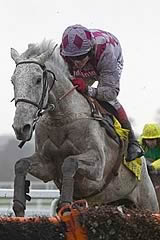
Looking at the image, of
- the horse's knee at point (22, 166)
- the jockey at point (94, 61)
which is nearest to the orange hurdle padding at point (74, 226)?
the horse's knee at point (22, 166)

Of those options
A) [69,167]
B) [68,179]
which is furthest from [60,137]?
[68,179]

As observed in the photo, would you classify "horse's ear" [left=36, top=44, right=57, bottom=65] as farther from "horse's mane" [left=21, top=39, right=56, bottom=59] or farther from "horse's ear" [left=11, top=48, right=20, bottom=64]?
"horse's ear" [left=11, top=48, right=20, bottom=64]

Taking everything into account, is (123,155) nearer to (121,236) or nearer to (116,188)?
(116,188)

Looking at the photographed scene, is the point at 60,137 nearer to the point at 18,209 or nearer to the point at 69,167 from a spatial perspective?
the point at 69,167

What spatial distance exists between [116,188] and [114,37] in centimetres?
136

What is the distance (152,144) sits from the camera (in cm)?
809

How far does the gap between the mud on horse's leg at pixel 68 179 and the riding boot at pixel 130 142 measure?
988 millimetres

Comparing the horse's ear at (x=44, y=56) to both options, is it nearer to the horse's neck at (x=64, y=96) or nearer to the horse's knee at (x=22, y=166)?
the horse's neck at (x=64, y=96)

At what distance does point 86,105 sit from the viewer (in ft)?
20.9

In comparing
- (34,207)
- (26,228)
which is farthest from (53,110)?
(34,207)

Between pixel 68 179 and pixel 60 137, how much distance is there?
569 mm

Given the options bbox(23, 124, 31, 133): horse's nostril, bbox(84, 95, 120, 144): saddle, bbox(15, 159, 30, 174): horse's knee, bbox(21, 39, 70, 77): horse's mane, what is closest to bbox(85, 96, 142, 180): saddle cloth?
bbox(84, 95, 120, 144): saddle

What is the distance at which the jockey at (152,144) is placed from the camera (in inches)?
314

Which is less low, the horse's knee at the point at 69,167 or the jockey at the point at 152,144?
the horse's knee at the point at 69,167
